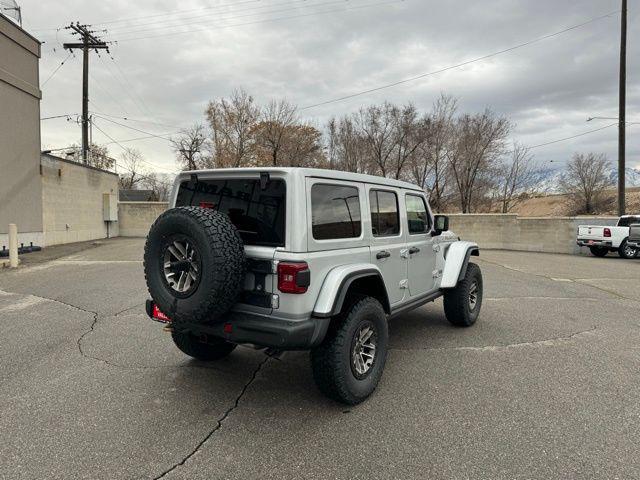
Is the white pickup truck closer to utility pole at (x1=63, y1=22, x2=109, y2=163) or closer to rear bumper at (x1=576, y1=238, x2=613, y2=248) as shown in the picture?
rear bumper at (x1=576, y1=238, x2=613, y2=248)

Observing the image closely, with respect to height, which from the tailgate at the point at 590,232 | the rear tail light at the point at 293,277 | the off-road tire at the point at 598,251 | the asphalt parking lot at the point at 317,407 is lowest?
the asphalt parking lot at the point at 317,407

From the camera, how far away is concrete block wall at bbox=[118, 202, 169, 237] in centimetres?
2208

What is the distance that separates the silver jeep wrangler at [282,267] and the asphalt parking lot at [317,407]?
514 millimetres

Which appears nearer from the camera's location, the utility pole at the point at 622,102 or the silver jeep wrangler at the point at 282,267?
the silver jeep wrangler at the point at 282,267

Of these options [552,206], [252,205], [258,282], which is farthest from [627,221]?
[552,206]

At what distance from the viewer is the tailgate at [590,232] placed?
15.6 m

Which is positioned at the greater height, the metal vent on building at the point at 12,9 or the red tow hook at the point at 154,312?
the metal vent on building at the point at 12,9

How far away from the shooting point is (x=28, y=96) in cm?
1409

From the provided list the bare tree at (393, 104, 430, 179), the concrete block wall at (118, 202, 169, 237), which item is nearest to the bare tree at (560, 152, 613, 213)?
the bare tree at (393, 104, 430, 179)

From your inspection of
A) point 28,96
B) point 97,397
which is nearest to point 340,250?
point 97,397

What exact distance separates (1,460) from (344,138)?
33.6 metres

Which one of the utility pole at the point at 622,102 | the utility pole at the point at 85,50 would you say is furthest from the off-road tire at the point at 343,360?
the utility pole at the point at 85,50

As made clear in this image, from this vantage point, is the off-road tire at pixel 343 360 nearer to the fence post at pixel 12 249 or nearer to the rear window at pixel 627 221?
the fence post at pixel 12 249

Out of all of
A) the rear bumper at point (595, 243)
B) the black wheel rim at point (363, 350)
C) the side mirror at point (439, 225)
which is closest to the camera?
the black wheel rim at point (363, 350)
